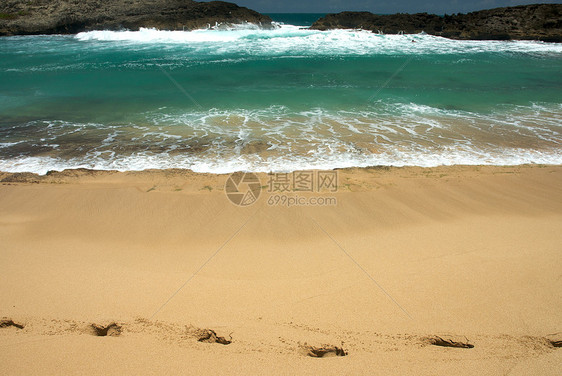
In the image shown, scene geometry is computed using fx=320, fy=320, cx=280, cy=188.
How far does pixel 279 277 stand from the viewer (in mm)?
3420

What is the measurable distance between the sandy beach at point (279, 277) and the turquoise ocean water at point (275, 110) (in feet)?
4.21

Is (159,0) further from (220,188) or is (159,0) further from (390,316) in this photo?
(390,316)

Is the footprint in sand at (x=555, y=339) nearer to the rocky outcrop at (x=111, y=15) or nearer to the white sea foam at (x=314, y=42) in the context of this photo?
the white sea foam at (x=314, y=42)

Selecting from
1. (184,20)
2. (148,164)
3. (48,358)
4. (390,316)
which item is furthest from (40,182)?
(184,20)

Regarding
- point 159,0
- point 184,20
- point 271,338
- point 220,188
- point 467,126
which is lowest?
point 271,338

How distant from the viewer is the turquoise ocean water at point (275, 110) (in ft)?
22.4

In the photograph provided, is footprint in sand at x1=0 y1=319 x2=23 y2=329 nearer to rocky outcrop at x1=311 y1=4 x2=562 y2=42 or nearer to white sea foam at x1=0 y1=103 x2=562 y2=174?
white sea foam at x1=0 y1=103 x2=562 y2=174

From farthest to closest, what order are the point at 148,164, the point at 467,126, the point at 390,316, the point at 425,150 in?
the point at 467,126 < the point at 425,150 < the point at 148,164 < the point at 390,316

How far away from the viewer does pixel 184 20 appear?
33.2 m

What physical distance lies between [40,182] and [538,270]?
751 cm

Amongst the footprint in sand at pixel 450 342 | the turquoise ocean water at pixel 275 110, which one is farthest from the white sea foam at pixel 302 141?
the footprint in sand at pixel 450 342

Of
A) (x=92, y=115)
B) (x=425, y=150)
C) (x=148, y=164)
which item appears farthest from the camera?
(x=92, y=115)

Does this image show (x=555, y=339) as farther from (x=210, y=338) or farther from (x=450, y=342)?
(x=210, y=338)

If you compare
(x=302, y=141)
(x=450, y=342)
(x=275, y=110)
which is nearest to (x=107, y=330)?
(x=450, y=342)
